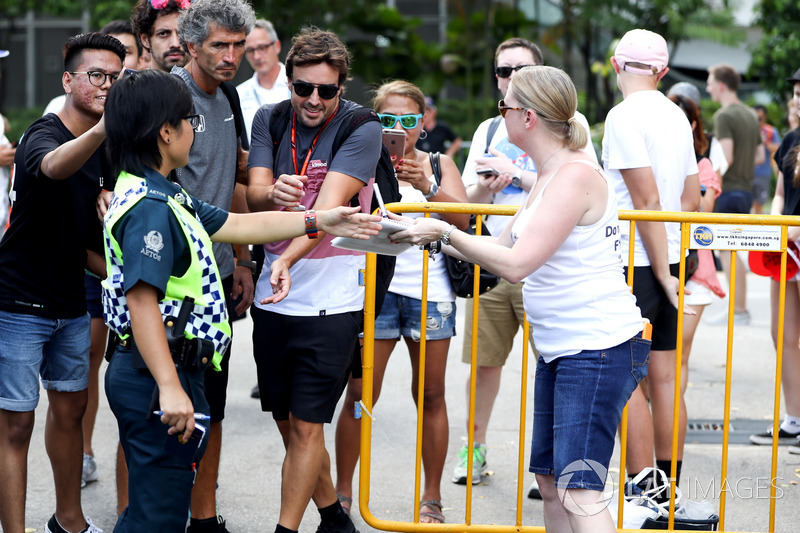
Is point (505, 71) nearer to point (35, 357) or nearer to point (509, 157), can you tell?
point (509, 157)

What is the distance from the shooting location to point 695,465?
210 inches

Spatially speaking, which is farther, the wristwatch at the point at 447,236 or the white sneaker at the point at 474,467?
the white sneaker at the point at 474,467

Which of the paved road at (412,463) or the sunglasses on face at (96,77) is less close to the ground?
the sunglasses on face at (96,77)

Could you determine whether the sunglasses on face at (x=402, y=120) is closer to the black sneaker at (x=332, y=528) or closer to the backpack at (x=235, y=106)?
the backpack at (x=235, y=106)

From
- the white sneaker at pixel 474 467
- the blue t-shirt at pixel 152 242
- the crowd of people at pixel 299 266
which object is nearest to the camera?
the blue t-shirt at pixel 152 242

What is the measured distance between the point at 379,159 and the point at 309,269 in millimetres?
592

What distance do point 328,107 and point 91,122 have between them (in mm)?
989

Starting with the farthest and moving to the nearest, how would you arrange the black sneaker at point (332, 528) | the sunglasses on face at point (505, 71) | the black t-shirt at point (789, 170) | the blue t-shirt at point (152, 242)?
the black t-shirt at point (789, 170) → the sunglasses on face at point (505, 71) → the black sneaker at point (332, 528) → the blue t-shirt at point (152, 242)

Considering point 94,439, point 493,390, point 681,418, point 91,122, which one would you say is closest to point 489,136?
point 493,390

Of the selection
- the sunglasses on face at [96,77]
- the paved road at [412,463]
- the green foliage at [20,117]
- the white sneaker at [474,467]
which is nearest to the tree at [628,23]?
the green foliage at [20,117]

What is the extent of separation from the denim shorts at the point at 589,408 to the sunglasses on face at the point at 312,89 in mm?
1466

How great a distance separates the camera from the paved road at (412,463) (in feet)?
15.2

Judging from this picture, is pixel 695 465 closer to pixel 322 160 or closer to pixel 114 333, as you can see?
pixel 322 160

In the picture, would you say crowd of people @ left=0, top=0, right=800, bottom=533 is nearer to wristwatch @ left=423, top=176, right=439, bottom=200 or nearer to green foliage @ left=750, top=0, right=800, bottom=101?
wristwatch @ left=423, top=176, right=439, bottom=200
